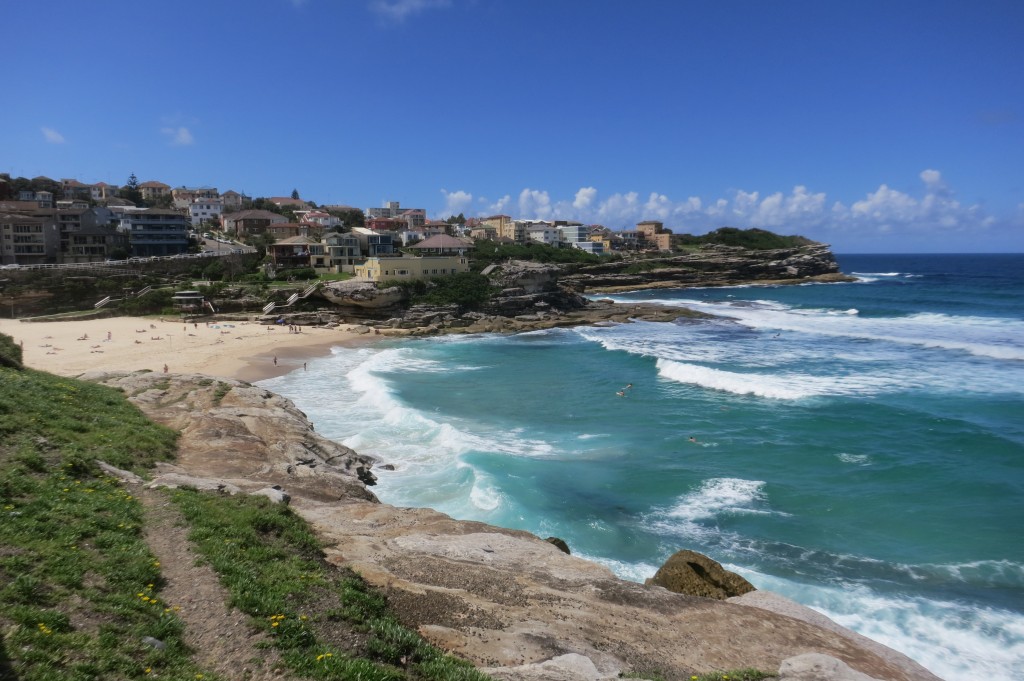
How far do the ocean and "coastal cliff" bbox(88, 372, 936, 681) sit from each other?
3273mm

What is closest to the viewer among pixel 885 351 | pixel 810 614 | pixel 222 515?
pixel 222 515

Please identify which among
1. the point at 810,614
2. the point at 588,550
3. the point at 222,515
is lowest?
the point at 588,550

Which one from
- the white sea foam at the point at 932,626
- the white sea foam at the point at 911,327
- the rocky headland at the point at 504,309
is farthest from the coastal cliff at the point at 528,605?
the white sea foam at the point at 911,327

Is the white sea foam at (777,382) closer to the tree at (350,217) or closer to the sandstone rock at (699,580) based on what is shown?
the sandstone rock at (699,580)

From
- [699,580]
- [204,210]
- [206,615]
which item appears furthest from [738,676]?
[204,210]

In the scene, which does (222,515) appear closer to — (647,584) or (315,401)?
(647,584)

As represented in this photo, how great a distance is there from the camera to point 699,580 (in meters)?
12.2

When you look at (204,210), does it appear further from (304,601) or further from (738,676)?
(738,676)

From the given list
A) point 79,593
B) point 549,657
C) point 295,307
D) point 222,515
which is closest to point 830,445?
point 549,657

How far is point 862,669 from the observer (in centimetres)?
924

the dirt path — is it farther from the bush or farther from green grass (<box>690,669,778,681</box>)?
the bush

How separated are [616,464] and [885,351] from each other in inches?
1278

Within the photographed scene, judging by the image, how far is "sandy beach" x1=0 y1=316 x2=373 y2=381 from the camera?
3506cm

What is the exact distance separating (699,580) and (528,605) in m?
4.36
